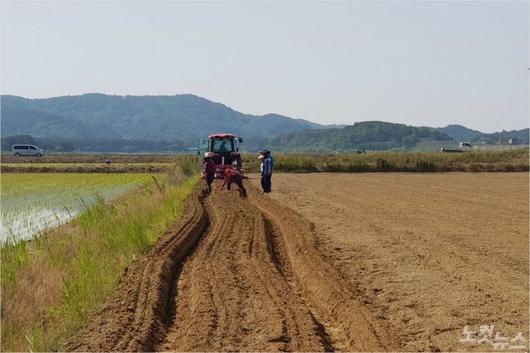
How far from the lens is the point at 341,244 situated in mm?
13625

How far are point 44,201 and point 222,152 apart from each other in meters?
7.54

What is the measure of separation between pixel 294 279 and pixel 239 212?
8907 mm

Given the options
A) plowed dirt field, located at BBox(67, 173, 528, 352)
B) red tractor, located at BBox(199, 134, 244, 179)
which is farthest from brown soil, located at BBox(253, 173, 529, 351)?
red tractor, located at BBox(199, 134, 244, 179)

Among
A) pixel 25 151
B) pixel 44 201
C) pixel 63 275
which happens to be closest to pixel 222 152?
pixel 44 201

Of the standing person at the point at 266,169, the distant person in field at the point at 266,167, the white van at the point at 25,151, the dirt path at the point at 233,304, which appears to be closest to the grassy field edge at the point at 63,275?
the dirt path at the point at 233,304

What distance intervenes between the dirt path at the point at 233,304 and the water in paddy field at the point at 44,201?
4.58 m

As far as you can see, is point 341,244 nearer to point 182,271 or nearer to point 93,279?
point 182,271

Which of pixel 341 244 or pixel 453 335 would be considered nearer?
pixel 453 335

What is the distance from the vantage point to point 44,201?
2742 centimetres

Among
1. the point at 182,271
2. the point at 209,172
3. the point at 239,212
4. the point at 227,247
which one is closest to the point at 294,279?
the point at 182,271

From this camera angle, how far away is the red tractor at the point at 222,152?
29438 mm
